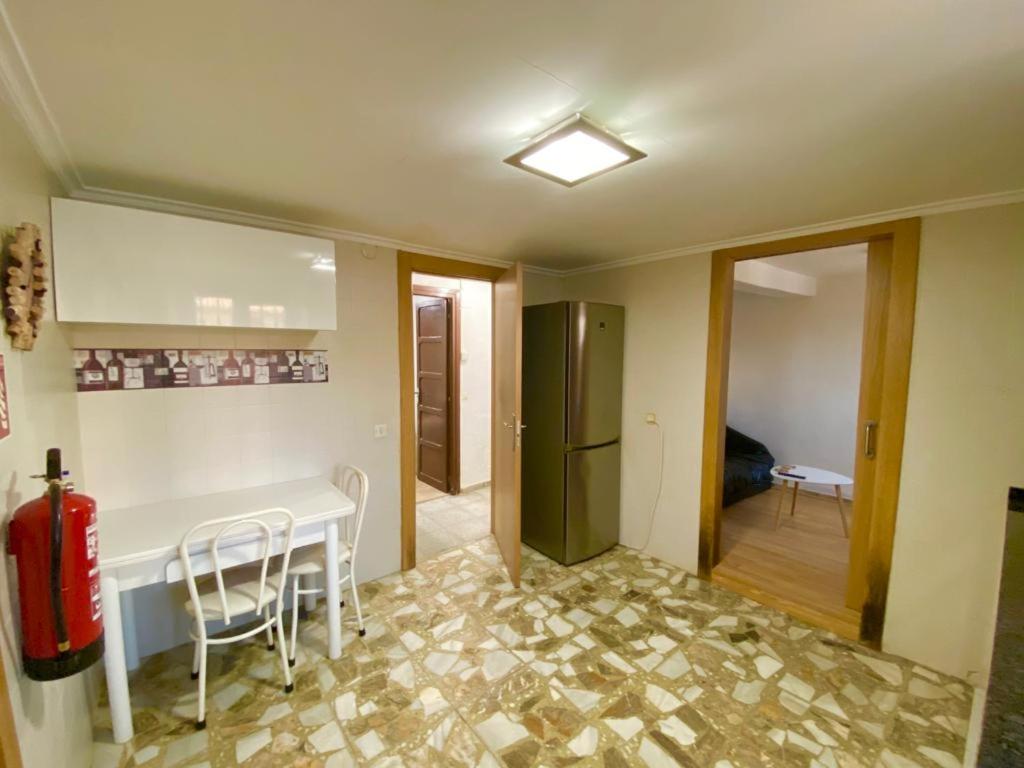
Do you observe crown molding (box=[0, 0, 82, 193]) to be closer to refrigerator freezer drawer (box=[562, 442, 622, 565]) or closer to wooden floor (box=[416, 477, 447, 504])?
refrigerator freezer drawer (box=[562, 442, 622, 565])

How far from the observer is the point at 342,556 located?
2.25 metres

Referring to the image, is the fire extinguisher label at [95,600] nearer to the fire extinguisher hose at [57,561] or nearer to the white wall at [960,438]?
the fire extinguisher hose at [57,561]

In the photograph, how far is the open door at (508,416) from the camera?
2.75 metres

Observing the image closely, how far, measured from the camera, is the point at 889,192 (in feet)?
6.25

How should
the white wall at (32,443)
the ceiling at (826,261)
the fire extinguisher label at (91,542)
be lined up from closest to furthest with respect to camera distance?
the white wall at (32,443) < the fire extinguisher label at (91,542) < the ceiling at (826,261)

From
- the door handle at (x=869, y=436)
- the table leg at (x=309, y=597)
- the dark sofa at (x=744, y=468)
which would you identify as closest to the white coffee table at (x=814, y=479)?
the dark sofa at (x=744, y=468)

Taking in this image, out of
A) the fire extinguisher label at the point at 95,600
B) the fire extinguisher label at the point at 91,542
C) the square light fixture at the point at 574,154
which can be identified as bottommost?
the fire extinguisher label at the point at 95,600

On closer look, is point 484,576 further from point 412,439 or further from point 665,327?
point 665,327

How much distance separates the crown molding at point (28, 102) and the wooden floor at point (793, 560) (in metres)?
3.82

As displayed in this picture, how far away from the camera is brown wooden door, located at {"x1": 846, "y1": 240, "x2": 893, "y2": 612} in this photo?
2.31 metres

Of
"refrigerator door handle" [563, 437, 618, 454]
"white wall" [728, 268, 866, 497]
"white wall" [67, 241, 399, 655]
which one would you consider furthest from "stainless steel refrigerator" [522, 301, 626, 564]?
"white wall" [728, 268, 866, 497]

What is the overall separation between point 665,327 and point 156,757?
3.42 meters

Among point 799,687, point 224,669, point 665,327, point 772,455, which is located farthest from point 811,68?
point 772,455

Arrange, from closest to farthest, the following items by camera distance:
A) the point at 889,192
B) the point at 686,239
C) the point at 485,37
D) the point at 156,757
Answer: the point at 485,37, the point at 156,757, the point at 889,192, the point at 686,239
